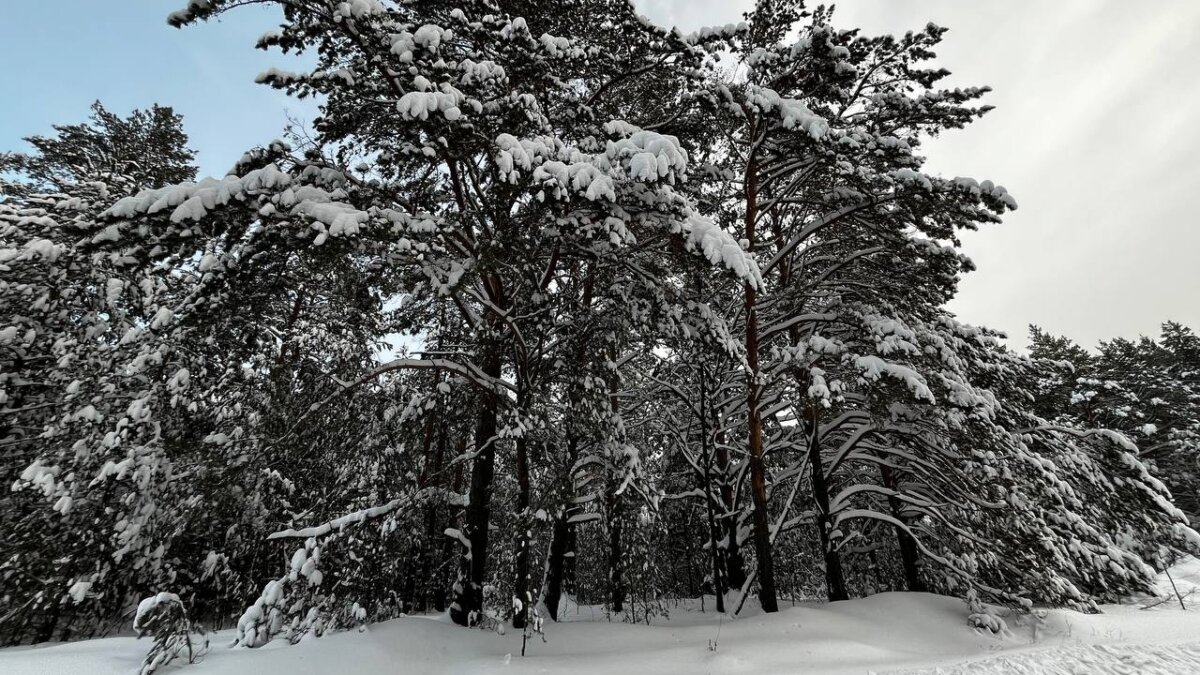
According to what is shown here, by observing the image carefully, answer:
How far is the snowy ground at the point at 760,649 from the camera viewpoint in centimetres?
484

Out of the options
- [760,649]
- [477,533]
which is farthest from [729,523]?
[477,533]

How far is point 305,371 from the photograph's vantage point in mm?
7145

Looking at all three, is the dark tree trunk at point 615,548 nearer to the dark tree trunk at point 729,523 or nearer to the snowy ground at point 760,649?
the snowy ground at point 760,649

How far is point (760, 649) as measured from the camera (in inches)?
236

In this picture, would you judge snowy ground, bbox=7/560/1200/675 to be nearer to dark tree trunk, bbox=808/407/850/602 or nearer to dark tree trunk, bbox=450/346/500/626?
dark tree trunk, bbox=450/346/500/626

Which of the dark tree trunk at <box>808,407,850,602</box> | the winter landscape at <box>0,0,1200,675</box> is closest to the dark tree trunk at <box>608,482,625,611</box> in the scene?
the winter landscape at <box>0,0,1200,675</box>

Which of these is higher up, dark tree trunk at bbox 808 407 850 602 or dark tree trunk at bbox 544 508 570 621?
dark tree trunk at bbox 808 407 850 602

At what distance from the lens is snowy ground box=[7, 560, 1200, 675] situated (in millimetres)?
4844

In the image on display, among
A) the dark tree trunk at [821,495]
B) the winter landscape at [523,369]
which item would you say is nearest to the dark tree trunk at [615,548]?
the winter landscape at [523,369]

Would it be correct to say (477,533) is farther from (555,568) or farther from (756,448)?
(756,448)

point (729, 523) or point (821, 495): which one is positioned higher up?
point (821, 495)

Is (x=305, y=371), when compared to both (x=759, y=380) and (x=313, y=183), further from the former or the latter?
(x=759, y=380)

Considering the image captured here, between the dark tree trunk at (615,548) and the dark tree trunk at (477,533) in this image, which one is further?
the dark tree trunk at (615,548)

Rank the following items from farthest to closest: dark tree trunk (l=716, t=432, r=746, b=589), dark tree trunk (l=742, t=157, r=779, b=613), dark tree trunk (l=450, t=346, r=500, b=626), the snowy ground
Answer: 1. dark tree trunk (l=716, t=432, r=746, b=589)
2. dark tree trunk (l=742, t=157, r=779, b=613)
3. dark tree trunk (l=450, t=346, r=500, b=626)
4. the snowy ground
